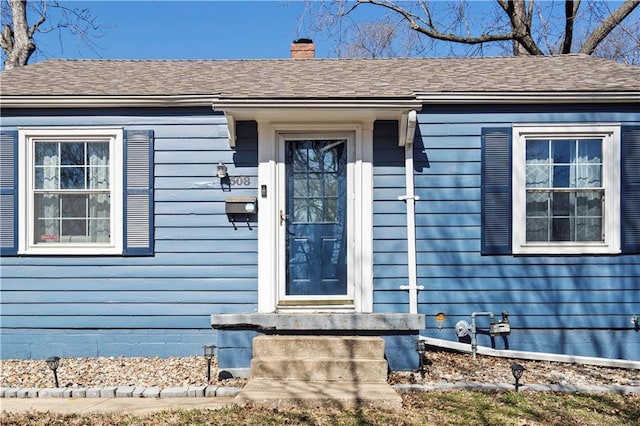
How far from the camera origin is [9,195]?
5246mm

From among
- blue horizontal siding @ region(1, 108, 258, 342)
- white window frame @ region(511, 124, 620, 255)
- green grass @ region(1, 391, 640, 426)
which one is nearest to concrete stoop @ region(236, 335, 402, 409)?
green grass @ region(1, 391, 640, 426)

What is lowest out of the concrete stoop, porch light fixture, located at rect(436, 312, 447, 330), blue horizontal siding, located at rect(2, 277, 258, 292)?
the concrete stoop

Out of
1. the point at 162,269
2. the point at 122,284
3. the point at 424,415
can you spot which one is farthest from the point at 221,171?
the point at 424,415

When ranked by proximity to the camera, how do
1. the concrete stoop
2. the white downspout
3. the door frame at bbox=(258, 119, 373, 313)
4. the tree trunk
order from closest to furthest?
the concrete stoop, the white downspout, the door frame at bbox=(258, 119, 373, 313), the tree trunk

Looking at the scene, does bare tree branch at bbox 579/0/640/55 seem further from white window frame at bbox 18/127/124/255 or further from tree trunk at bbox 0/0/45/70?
tree trunk at bbox 0/0/45/70

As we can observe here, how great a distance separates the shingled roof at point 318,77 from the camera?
5.29m

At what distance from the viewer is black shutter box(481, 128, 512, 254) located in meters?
5.21

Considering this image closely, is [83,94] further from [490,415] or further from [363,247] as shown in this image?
[490,415]

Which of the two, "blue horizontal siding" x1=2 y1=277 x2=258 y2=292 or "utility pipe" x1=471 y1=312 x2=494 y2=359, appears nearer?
"utility pipe" x1=471 y1=312 x2=494 y2=359

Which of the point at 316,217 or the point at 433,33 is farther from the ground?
the point at 433,33

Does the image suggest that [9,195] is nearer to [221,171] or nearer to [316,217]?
[221,171]

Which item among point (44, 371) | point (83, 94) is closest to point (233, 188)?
point (83, 94)

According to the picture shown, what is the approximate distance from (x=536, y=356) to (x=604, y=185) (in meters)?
2.01

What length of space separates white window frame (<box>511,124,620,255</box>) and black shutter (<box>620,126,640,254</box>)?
2.4 inches
